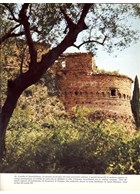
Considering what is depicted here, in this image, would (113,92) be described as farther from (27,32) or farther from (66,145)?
(27,32)

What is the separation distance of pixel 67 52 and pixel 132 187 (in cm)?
77

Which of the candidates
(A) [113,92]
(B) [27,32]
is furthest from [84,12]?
(A) [113,92]

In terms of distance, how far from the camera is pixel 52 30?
2.71 meters

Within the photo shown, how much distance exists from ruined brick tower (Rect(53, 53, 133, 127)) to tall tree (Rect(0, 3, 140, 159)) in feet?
0.22

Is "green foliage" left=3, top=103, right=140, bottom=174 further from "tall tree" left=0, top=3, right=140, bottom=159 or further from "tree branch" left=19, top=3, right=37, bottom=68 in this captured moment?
"tree branch" left=19, top=3, right=37, bottom=68

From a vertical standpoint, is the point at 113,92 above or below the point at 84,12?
below

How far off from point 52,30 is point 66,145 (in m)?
0.61

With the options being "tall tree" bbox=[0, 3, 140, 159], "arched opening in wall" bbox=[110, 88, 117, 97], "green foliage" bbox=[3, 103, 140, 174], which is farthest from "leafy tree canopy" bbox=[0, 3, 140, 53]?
"green foliage" bbox=[3, 103, 140, 174]

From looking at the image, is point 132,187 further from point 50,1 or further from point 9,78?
point 50,1

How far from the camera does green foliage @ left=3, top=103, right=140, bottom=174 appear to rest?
104 inches

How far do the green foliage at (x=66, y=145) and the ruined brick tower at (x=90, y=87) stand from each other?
0.21ft

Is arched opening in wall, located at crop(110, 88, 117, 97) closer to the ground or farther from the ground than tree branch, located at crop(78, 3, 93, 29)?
closer to the ground

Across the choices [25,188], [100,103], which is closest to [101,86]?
[100,103]

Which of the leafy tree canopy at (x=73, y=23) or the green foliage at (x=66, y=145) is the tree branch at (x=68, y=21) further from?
the green foliage at (x=66, y=145)
